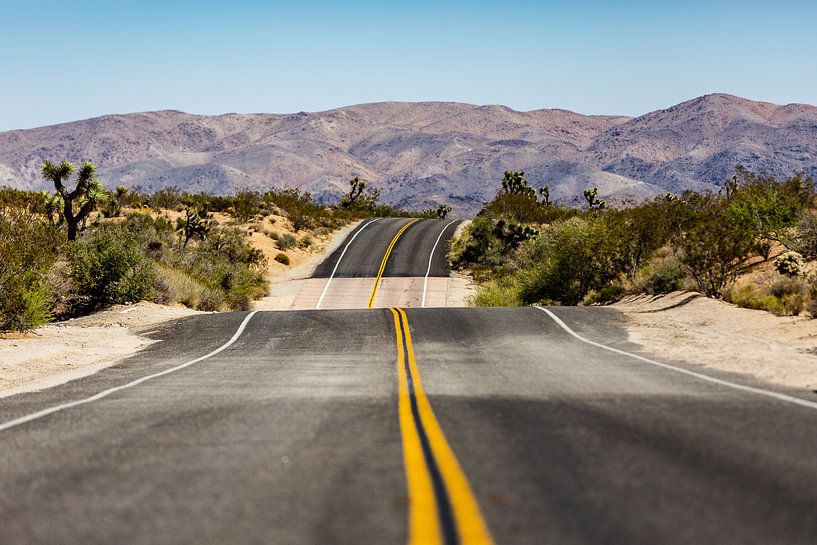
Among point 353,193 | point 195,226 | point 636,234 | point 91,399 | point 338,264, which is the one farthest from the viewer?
point 353,193

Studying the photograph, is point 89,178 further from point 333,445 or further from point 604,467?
point 604,467

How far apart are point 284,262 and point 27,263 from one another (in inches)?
1340

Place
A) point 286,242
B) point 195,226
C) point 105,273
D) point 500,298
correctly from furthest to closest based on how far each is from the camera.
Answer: point 286,242 < point 195,226 < point 500,298 < point 105,273

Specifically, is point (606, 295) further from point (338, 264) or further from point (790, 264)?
point (338, 264)

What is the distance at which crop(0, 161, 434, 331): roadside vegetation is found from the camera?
1786cm

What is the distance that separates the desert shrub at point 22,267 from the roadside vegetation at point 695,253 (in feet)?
61.1

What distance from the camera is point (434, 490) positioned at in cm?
473

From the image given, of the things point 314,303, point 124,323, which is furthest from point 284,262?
point 124,323

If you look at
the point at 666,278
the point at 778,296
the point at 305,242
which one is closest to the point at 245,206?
the point at 305,242

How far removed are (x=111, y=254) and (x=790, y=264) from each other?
21.2 meters

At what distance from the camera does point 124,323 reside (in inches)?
821

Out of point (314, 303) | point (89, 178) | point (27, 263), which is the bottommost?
point (314, 303)

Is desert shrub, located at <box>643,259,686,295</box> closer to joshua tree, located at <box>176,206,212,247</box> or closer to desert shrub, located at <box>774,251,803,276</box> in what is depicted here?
desert shrub, located at <box>774,251,803,276</box>

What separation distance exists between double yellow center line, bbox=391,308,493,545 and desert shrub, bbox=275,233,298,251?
48378 mm
